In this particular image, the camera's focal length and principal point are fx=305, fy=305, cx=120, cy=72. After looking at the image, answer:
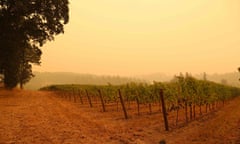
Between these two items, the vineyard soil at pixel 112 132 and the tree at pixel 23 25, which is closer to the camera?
the vineyard soil at pixel 112 132

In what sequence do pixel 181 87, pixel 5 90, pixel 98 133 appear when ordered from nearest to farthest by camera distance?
pixel 98 133 → pixel 181 87 → pixel 5 90

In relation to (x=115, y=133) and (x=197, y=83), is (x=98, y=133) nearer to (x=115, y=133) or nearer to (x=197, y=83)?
(x=115, y=133)

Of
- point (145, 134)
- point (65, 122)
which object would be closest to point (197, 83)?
point (145, 134)

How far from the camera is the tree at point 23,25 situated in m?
31.0

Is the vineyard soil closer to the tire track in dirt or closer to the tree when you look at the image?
the tire track in dirt

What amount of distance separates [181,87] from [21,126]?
8.63m

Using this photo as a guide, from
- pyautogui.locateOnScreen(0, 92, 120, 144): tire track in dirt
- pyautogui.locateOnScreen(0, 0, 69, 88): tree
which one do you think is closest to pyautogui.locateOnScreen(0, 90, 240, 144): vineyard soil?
pyautogui.locateOnScreen(0, 92, 120, 144): tire track in dirt

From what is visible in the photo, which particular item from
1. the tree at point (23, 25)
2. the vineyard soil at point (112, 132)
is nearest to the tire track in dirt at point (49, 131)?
the vineyard soil at point (112, 132)

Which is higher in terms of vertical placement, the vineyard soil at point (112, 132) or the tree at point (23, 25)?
the tree at point (23, 25)

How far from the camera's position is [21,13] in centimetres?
3153

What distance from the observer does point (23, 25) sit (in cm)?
3228

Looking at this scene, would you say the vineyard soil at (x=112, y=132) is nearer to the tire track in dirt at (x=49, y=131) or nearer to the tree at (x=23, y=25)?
the tire track in dirt at (x=49, y=131)

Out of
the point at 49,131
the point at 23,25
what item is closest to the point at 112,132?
the point at 49,131

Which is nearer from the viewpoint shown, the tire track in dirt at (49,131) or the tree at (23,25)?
the tire track in dirt at (49,131)
